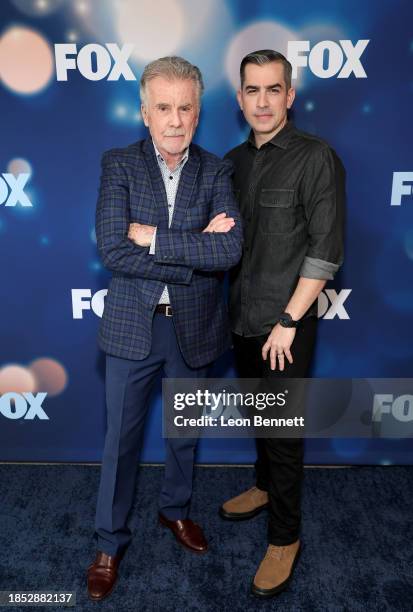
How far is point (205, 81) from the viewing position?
2.41 metres

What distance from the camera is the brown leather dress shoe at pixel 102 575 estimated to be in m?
2.09

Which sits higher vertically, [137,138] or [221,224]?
[137,138]

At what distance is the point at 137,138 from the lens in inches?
97.3

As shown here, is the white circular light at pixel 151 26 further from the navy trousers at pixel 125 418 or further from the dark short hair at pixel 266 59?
the navy trousers at pixel 125 418

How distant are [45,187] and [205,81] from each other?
82 cm

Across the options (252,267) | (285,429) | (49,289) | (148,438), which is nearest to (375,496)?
(285,429)

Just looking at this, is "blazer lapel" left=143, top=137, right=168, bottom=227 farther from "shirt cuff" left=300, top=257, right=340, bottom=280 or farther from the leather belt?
"shirt cuff" left=300, top=257, right=340, bottom=280

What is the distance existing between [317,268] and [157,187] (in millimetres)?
597

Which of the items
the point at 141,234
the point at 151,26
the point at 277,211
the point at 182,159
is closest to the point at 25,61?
the point at 151,26

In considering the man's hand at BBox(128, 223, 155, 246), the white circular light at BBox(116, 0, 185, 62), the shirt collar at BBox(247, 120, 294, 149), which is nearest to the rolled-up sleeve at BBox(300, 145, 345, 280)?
the shirt collar at BBox(247, 120, 294, 149)

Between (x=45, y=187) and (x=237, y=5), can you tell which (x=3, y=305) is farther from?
(x=237, y=5)

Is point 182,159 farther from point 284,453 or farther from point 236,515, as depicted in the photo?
point 236,515

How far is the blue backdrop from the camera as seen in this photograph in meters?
2.33

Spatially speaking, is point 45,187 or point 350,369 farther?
point 350,369
